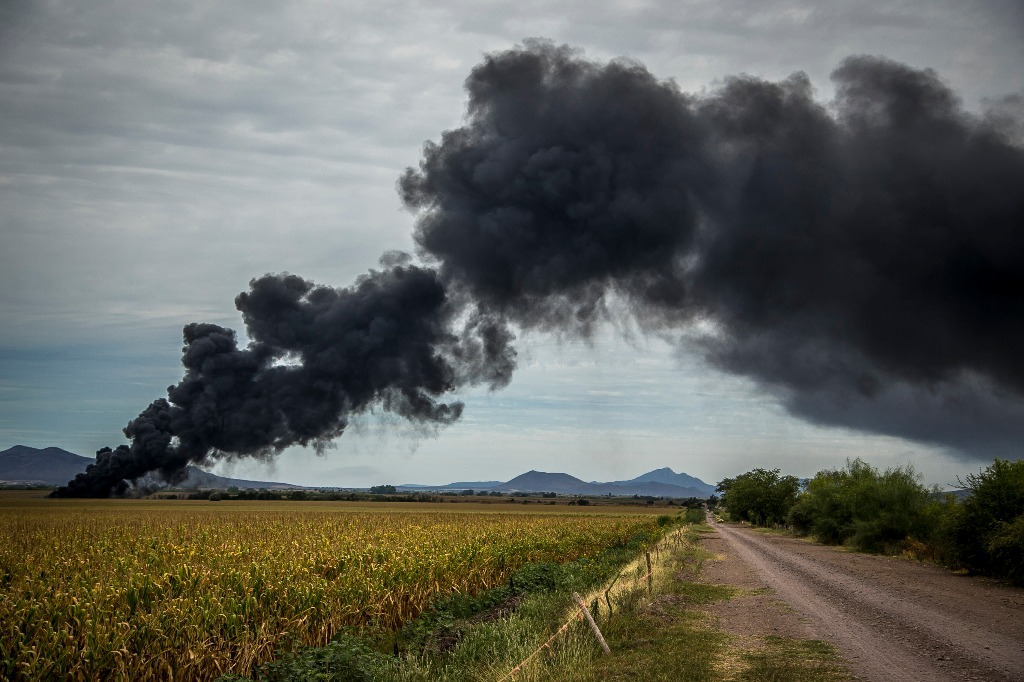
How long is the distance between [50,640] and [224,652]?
239cm

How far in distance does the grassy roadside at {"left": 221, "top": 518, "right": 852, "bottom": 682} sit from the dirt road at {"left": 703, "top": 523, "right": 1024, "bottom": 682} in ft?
3.78

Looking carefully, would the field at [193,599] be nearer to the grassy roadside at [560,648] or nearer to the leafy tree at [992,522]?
the grassy roadside at [560,648]

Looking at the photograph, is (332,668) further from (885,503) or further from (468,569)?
(885,503)

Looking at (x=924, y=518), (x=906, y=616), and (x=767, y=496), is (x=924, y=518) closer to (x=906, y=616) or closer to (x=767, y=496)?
(x=906, y=616)

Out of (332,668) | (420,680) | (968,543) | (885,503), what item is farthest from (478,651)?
(885,503)

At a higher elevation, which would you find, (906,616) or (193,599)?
(193,599)

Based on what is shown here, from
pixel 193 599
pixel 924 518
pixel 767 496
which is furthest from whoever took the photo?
pixel 767 496

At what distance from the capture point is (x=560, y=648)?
38.1 ft

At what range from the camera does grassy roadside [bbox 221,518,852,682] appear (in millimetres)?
10094

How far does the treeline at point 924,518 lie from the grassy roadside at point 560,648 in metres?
12.5

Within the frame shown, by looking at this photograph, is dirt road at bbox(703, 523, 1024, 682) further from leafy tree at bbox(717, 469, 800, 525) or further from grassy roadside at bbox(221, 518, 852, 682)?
leafy tree at bbox(717, 469, 800, 525)

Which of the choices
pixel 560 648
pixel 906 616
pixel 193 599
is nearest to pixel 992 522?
pixel 906 616

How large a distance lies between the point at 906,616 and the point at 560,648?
29.6 ft

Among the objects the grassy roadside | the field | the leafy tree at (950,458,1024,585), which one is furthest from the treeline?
the field
